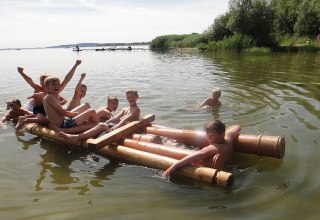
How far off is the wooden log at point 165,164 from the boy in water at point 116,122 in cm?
54

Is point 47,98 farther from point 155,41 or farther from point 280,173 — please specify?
point 155,41

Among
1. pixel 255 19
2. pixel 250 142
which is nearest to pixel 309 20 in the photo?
pixel 255 19

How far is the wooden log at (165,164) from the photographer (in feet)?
16.0

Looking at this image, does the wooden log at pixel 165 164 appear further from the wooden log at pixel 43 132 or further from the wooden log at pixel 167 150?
the wooden log at pixel 43 132

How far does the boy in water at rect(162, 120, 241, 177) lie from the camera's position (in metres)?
5.27

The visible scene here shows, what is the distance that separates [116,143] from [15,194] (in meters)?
2.11

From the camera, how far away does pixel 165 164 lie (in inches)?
217

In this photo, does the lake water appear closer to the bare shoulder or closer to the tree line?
the bare shoulder

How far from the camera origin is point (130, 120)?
24.5ft

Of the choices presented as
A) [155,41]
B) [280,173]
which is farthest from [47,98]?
[155,41]

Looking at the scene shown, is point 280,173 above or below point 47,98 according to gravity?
below

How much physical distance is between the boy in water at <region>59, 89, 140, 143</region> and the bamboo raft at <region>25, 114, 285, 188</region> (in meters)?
0.16

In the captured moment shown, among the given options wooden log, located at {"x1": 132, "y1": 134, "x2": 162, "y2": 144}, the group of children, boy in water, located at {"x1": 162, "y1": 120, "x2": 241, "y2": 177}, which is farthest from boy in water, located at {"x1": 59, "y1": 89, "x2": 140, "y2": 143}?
boy in water, located at {"x1": 162, "y1": 120, "x2": 241, "y2": 177}

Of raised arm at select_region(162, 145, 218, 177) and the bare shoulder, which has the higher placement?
the bare shoulder
